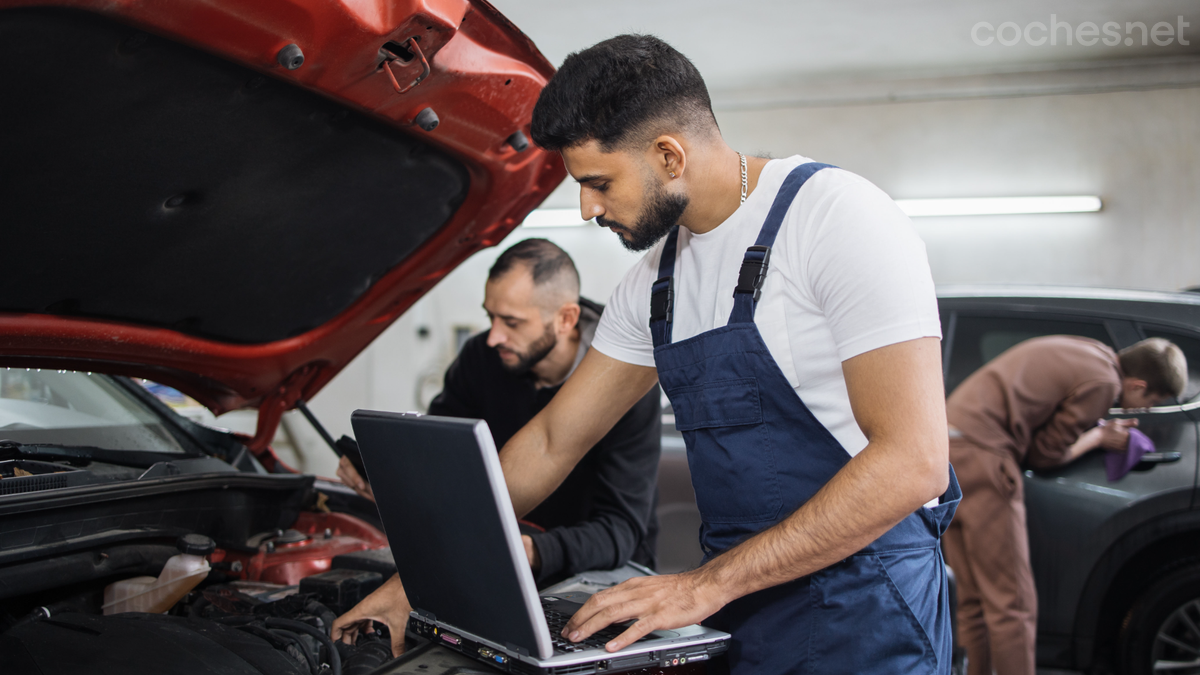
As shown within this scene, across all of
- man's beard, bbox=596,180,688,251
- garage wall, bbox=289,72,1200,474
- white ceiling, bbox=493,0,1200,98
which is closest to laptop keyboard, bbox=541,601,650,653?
man's beard, bbox=596,180,688,251

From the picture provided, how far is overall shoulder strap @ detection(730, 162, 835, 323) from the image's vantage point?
42.6 inches

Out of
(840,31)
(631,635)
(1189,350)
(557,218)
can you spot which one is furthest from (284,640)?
(557,218)

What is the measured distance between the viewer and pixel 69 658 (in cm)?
98

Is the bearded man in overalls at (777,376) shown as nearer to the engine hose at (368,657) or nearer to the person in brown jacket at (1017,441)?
the engine hose at (368,657)

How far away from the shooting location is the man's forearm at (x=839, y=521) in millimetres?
932

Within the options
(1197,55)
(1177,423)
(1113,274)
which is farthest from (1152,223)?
(1177,423)

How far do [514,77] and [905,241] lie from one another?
0.64m

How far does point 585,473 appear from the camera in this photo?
190 cm

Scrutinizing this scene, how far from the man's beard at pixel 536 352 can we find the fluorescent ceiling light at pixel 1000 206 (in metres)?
4.17

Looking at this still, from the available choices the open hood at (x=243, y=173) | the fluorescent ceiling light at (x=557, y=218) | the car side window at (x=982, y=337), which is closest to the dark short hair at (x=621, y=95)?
the open hood at (x=243, y=173)

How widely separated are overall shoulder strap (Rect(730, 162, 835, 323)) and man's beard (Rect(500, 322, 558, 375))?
0.91m

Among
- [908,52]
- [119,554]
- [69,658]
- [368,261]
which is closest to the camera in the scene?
[69,658]

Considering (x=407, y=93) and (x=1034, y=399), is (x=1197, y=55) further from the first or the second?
(x=407, y=93)

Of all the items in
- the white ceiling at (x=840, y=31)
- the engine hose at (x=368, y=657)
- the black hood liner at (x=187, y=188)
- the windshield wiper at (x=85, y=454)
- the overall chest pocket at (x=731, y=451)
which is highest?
the white ceiling at (x=840, y=31)
